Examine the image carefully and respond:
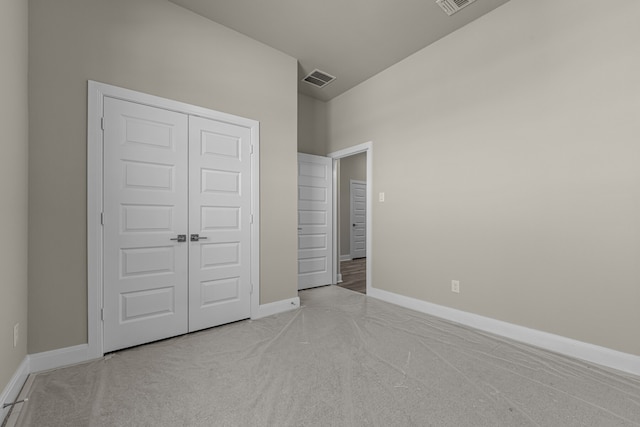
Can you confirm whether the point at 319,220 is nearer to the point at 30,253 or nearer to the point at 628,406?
the point at 30,253

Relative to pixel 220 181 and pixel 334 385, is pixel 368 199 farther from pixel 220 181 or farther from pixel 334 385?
pixel 334 385

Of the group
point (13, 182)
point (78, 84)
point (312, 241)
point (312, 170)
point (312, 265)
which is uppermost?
point (78, 84)

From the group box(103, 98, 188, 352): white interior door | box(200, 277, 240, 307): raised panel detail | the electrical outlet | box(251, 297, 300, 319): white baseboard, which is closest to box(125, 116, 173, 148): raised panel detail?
box(103, 98, 188, 352): white interior door

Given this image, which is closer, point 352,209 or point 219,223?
point 219,223

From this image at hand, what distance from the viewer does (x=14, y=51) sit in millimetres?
1766

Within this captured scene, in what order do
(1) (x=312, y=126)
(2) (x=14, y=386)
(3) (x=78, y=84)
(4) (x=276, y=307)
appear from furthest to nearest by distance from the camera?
1. (1) (x=312, y=126)
2. (4) (x=276, y=307)
3. (3) (x=78, y=84)
4. (2) (x=14, y=386)

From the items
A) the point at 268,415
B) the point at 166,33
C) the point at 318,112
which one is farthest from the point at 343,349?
the point at 318,112

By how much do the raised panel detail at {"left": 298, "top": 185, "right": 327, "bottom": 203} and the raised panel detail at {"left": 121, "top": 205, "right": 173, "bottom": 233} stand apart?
2126mm

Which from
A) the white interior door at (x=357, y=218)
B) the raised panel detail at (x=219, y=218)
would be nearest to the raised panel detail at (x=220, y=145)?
the raised panel detail at (x=219, y=218)

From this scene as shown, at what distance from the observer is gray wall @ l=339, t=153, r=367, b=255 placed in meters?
7.20

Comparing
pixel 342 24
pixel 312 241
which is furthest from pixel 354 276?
pixel 342 24

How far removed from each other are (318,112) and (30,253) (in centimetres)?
400

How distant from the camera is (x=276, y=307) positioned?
10.7 ft

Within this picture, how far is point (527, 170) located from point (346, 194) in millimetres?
4982
